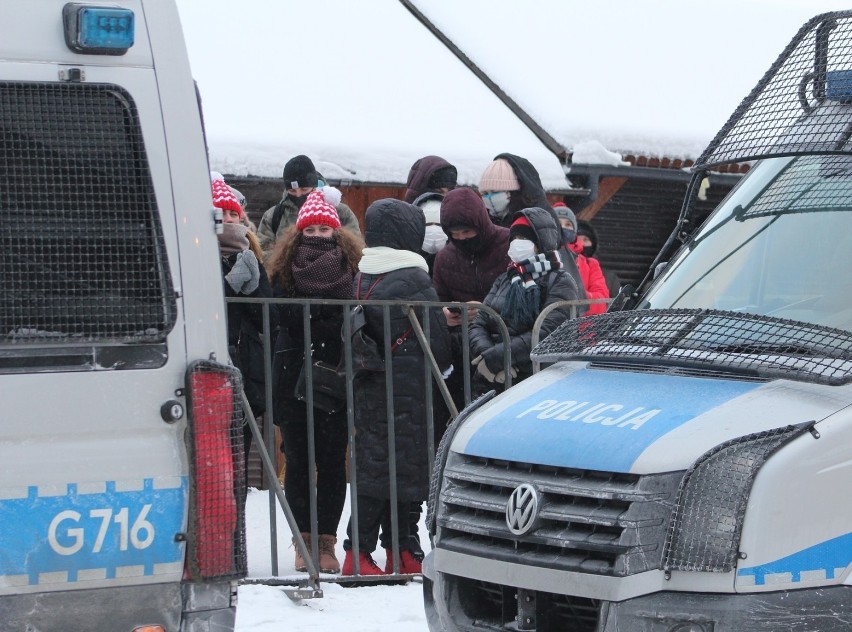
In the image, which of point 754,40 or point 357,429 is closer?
point 357,429

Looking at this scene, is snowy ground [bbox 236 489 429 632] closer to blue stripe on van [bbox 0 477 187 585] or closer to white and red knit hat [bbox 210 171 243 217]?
white and red knit hat [bbox 210 171 243 217]

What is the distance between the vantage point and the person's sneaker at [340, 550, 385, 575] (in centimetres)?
744

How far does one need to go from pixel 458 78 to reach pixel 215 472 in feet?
32.5

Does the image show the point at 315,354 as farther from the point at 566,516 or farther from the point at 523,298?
the point at 566,516

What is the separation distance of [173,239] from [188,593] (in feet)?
3.24

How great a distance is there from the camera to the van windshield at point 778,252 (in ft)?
15.7

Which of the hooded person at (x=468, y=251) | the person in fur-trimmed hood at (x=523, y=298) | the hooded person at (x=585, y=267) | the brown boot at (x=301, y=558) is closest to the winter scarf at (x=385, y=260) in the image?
the person in fur-trimmed hood at (x=523, y=298)

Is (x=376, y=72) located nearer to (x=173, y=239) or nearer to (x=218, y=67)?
(x=218, y=67)

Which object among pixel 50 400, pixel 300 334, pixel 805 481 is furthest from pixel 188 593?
pixel 300 334

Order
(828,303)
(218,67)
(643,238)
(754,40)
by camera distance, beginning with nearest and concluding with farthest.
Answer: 1. (828,303)
2. (218,67)
3. (643,238)
4. (754,40)

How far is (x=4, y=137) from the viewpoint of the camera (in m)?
3.92

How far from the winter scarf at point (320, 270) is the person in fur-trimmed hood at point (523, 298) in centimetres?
73

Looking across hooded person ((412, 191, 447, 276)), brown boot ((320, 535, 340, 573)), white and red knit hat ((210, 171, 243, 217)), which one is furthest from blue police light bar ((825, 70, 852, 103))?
hooded person ((412, 191, 447, 276))

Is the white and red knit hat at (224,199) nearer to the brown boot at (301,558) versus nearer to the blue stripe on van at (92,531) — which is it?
the brown boot at (301,558)
